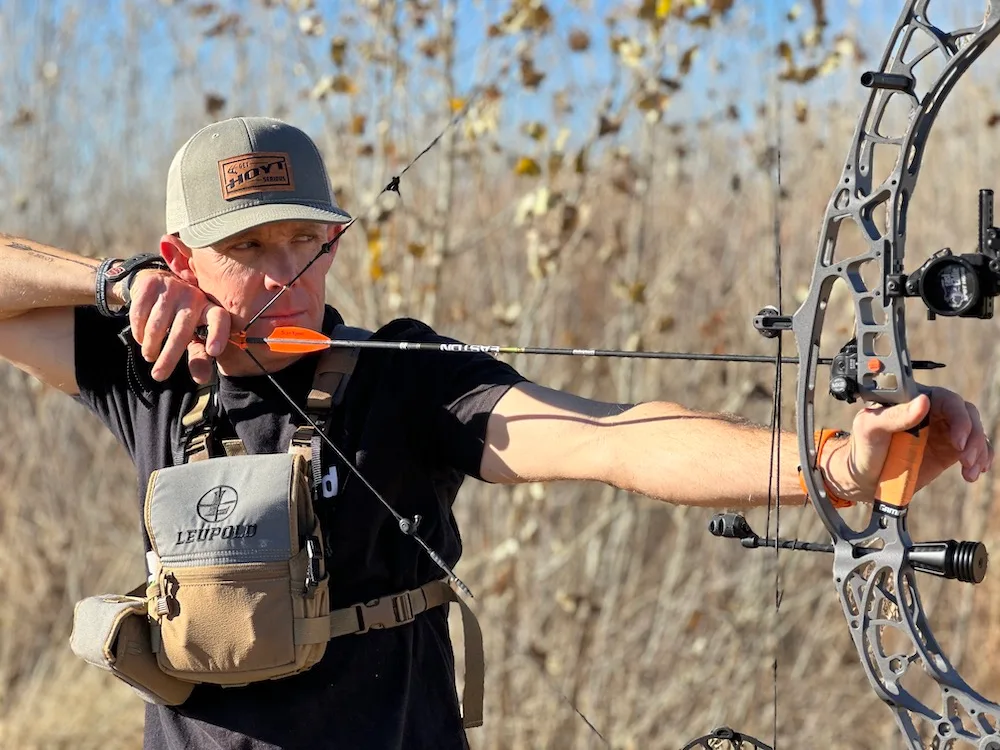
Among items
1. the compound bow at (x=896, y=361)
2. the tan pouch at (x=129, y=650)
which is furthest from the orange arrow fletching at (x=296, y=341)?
the compound bow at (x=896, y=361)

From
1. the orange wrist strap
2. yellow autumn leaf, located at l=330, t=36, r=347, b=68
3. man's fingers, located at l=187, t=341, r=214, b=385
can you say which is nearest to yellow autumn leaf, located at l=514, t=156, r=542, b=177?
yellow autumn leaf, located at l=330, t=36, r=347, b=68

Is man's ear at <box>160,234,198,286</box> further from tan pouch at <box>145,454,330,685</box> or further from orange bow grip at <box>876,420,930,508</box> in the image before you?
orange bow grip at <box>876,420,930,508</box>

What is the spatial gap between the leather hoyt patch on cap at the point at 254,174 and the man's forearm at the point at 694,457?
0.79 meters

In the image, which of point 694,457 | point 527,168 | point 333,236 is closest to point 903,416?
point 694,457

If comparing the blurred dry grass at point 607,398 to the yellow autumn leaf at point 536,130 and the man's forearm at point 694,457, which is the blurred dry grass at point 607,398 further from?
the man's forearm at point 694,457

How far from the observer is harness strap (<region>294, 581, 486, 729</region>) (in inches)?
81.3

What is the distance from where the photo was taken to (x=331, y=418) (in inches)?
86.1

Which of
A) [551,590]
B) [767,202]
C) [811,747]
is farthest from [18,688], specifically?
[767,202]

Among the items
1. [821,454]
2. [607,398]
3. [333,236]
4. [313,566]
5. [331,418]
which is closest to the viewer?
[821,454]

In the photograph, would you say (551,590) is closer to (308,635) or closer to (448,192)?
(448,192)

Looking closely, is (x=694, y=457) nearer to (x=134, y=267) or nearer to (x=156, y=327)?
(x=156, y=327)

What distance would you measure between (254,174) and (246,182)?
2 cm

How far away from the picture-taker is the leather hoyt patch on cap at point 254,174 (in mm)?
2271

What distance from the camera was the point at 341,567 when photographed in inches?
85.1
